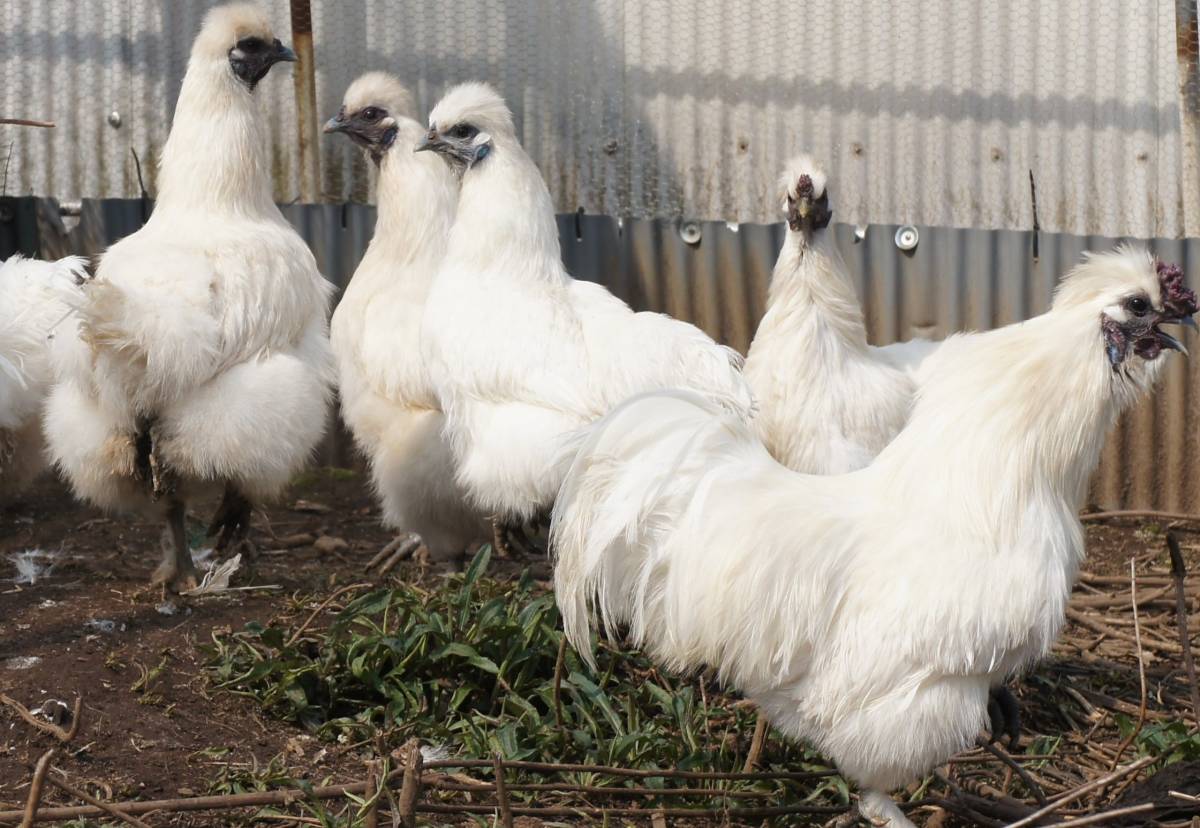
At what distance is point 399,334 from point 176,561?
1.40 meters

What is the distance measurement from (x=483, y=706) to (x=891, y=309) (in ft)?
13.3

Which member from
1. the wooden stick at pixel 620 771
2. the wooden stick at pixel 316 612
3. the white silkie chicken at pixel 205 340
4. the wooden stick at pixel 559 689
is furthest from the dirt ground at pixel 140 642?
the wooden stick at pixel 559 689

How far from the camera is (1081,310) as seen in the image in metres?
3.96

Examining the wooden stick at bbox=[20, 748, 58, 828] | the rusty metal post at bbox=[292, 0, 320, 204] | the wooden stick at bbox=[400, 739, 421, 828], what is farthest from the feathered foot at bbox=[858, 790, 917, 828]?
the rusty metal post at bbox=[292, 0, 320, 204]

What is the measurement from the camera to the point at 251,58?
6.25 metres

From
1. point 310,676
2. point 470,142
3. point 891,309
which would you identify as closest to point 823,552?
point 310,676

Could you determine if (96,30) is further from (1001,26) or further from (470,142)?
(1001,26)

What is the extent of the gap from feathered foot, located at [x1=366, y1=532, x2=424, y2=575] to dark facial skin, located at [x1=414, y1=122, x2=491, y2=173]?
1934 millimetres

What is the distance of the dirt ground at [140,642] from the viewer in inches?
177

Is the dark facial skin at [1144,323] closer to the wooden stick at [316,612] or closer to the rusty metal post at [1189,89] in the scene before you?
the wooden stick at [316,612]

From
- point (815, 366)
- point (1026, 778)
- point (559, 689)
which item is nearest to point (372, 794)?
point (559, 689)

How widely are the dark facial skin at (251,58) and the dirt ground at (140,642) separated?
2267 mm

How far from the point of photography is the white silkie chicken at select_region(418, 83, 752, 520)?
17.7ft

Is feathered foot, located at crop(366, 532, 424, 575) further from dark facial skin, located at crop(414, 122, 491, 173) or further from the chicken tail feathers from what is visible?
the chicken tail feathers
